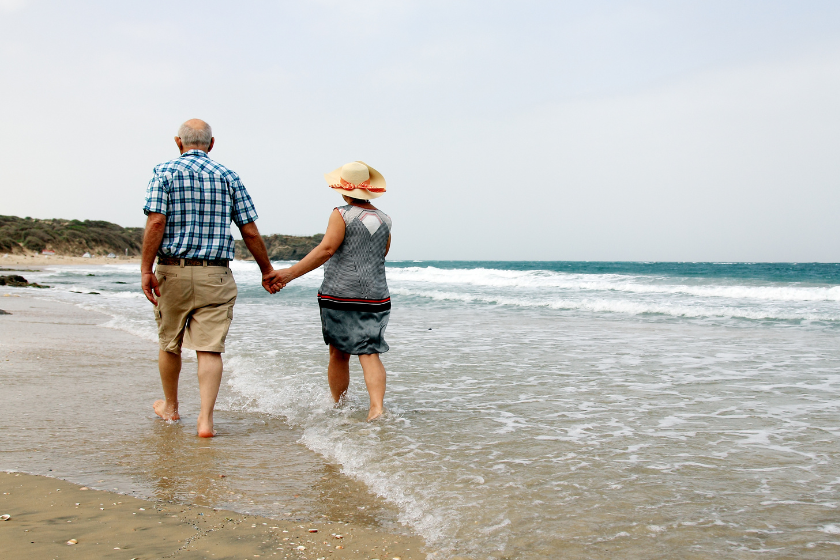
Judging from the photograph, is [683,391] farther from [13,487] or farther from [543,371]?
[13,487]

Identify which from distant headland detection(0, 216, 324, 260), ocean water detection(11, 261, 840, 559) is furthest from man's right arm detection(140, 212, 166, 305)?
distant headland detection(0, 216, 324, 260)

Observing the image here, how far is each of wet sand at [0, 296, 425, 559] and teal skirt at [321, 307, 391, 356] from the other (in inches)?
27.0

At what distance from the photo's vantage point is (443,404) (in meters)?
4.76

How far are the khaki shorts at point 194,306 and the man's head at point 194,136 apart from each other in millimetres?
774

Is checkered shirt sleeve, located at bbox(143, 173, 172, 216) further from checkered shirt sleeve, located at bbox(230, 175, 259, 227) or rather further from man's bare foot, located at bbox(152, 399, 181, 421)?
man's bare foot, located at bbox(152, 399, 181, 421)

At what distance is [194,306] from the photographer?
383 centimetres

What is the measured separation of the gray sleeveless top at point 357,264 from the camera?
4.13 meters

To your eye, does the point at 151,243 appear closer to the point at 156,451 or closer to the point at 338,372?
the point at 156,451

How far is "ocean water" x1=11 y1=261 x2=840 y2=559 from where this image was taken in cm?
248

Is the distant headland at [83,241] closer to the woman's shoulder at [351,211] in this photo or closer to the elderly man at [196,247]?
the elderly man at [196,247]

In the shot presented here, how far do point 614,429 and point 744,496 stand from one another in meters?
1.19

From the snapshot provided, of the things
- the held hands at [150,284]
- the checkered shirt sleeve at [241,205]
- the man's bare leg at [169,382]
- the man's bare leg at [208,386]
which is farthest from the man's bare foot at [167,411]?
the checkered shirt sleeve at [241,205]

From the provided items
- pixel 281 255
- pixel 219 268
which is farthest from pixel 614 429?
pixel 281 255

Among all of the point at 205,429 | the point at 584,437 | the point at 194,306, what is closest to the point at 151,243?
the point at 194,306
